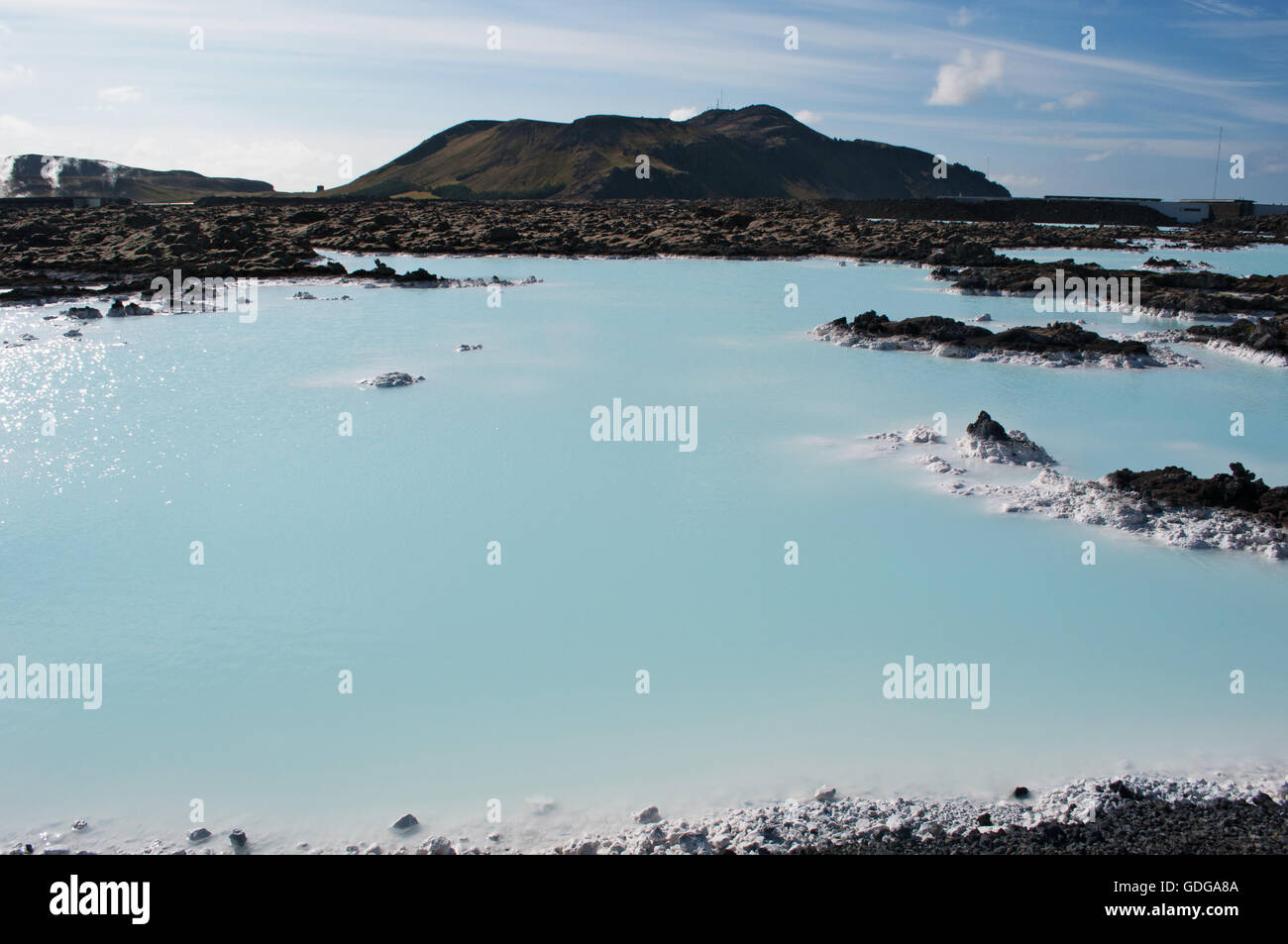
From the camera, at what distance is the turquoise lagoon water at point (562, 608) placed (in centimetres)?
539

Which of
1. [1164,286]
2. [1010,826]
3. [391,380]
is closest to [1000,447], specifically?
[1010,826]

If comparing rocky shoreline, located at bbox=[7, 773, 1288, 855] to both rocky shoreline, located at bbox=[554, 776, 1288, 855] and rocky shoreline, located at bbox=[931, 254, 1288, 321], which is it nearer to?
rocky shoreline, located at bbox=[554, 776, 1288, 855]

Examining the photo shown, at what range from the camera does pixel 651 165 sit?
446 ft

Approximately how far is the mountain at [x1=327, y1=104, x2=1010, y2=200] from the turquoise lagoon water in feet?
371

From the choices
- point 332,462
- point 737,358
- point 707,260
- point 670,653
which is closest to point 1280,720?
point 670,653

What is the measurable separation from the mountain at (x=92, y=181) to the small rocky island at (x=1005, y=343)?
10891cm

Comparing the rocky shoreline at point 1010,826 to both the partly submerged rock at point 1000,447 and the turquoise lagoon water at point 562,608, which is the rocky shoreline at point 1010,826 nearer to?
the turquoise lagoon water at point 562,608

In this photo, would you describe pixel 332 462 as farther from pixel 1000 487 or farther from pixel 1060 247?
pixel 1060 247

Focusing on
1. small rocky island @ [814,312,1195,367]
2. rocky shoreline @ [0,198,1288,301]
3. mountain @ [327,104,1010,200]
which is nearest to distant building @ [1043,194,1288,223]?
rocky shoreline @ [0,198,1288,301]

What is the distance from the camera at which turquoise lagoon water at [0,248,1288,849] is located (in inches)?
212

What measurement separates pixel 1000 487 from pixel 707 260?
3080 centimetres

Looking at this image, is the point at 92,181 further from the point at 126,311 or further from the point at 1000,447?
the point at 1000,447

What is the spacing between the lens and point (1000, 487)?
10344 millimetres
